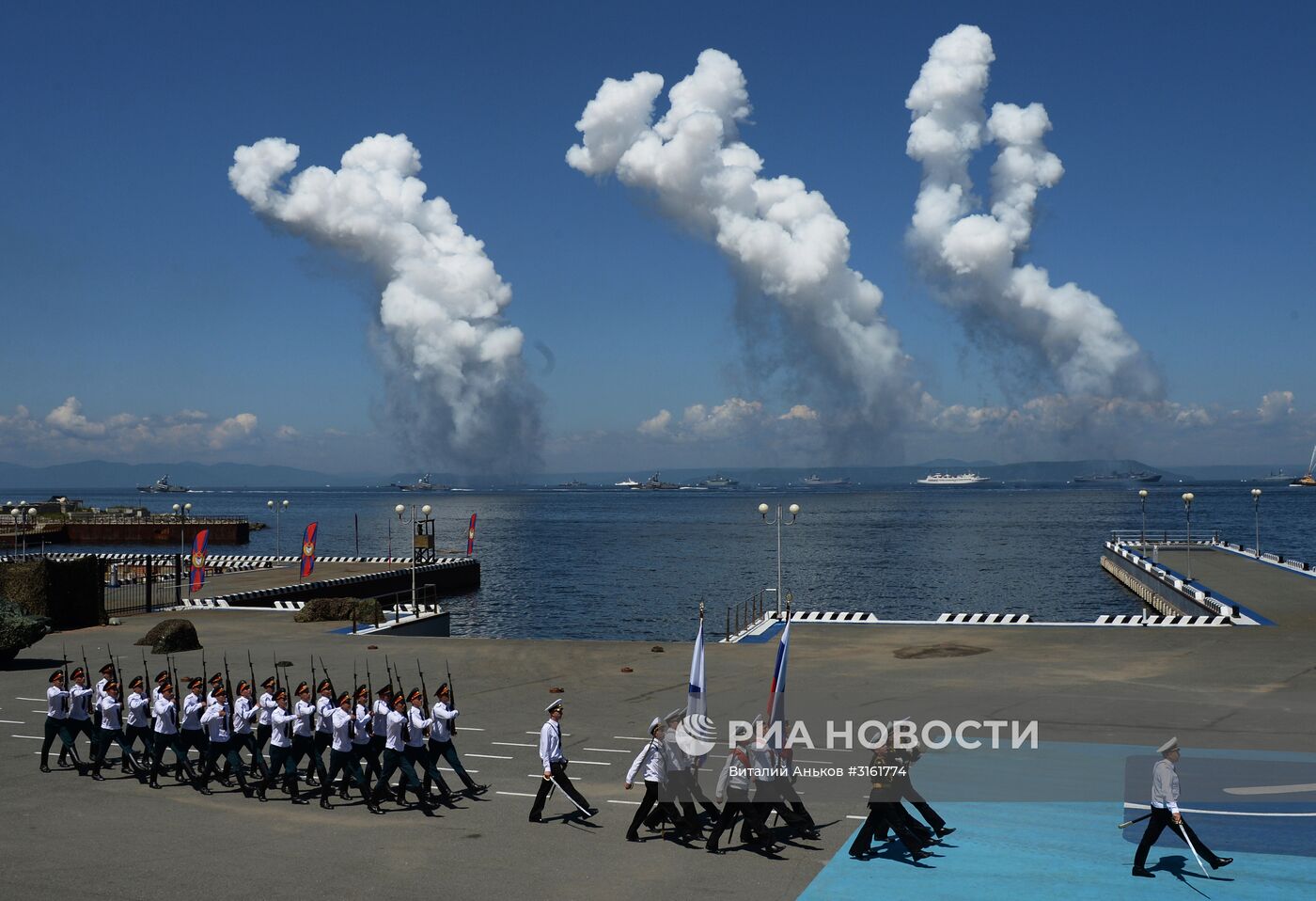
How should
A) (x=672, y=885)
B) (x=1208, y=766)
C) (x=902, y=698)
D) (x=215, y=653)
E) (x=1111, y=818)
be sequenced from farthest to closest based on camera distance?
(x=215, y=653) < (x=902, y=698) < (x=1208, y=766) < (x=1111, y=818) < (x=672, y=885)

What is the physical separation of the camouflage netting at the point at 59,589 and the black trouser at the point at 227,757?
24.5m

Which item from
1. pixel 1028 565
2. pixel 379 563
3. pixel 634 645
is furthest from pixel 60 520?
pixel 634 645

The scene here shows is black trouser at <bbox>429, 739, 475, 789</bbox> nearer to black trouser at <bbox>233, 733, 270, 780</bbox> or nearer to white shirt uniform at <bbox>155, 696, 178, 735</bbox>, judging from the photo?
black trouser at <bbox>233, 733, 270, 780</bbox>

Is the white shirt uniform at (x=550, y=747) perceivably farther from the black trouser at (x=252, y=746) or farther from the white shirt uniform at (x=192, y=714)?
the white shirt uniform at (x=192, y=714)

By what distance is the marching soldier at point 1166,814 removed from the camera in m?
13.7

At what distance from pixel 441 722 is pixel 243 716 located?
3721mm

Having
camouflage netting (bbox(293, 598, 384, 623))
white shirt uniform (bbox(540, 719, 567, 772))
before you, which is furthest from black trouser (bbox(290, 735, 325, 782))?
camouflage netting (bbox(293, 598, 384, 623))

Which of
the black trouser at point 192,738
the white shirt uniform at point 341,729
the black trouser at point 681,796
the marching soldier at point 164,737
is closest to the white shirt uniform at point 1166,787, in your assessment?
the black trouser at point 681,796

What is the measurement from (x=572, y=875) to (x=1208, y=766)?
40.3ft

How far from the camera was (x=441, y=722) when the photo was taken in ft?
56.7

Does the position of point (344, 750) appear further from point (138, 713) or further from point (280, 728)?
point (138, 713)

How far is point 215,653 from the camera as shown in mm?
34406

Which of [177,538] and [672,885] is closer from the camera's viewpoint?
[672,885]

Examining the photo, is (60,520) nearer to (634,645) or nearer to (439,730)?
(634,645)
